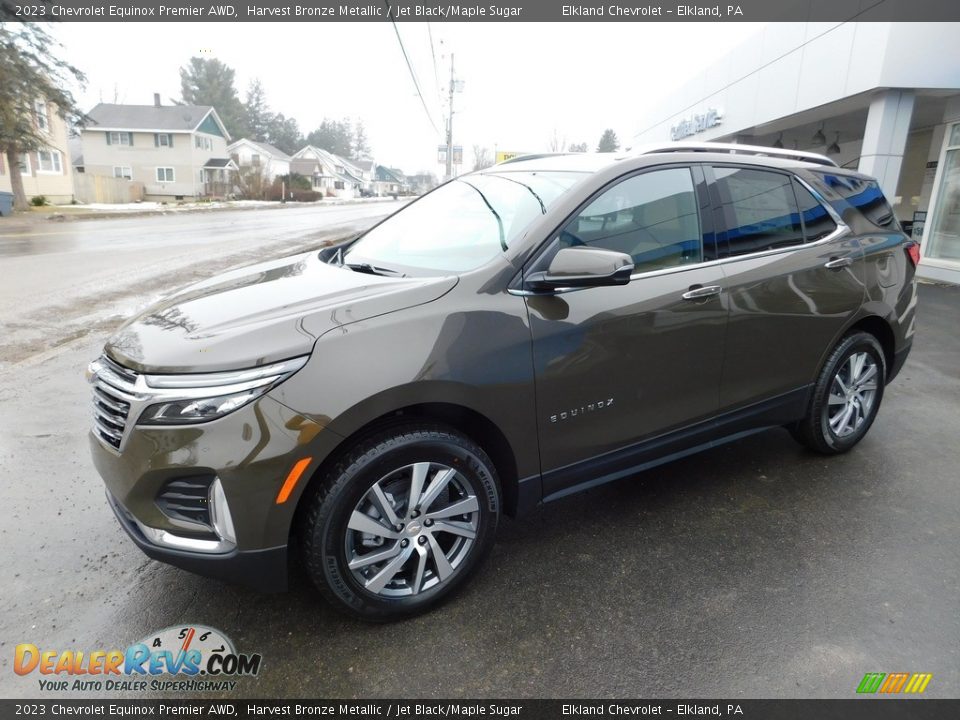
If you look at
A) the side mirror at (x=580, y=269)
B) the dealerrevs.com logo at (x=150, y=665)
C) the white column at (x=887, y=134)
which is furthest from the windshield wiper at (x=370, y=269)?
the white column at (x=887, y=134)

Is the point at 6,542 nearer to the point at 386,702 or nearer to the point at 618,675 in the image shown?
the point at 386,702

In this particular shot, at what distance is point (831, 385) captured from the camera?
3.74 m

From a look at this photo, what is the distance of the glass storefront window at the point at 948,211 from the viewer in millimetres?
11594

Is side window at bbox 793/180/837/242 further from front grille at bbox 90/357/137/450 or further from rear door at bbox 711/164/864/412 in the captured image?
front grille at bbox 90/357/137/450

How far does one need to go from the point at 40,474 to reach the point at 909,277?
563cm

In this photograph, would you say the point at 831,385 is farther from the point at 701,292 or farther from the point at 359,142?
the point at 359,142

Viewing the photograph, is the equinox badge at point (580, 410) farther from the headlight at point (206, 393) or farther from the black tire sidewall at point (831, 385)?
the black tire sidewall at point (831, 385)

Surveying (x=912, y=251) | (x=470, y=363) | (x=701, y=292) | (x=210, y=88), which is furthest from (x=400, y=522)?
(x=210, y=88)

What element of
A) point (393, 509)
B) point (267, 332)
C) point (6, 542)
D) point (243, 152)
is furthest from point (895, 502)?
point (243, 152)

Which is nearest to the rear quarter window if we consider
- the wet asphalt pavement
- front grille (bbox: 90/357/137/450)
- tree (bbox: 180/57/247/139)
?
the wet asphalt pavement

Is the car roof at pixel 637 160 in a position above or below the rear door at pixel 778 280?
above

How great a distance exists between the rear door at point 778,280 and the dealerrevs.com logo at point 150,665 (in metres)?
2.60

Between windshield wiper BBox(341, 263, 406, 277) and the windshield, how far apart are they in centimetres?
2

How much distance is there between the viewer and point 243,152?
229 ft
